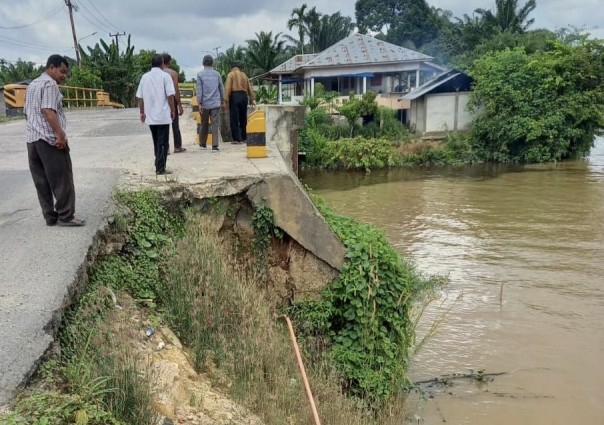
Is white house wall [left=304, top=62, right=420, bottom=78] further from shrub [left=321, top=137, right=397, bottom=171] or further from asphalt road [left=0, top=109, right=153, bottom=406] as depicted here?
asphalt road [left=0, top=109, right=153, bottom=406]

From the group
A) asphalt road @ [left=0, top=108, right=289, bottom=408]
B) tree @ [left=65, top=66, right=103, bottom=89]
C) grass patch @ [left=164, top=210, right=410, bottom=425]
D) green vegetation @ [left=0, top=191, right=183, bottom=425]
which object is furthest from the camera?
tree @ [left=65, top=66, right=103, bottom=89]

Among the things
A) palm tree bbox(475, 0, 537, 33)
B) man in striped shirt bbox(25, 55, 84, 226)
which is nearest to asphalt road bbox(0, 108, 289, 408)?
man in striped shirt bbox(25, 55, 84, 226)

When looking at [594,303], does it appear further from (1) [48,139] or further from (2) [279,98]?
(2) [279,98]

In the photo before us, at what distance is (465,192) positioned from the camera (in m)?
21.9

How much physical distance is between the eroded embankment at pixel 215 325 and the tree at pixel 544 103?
25.0m

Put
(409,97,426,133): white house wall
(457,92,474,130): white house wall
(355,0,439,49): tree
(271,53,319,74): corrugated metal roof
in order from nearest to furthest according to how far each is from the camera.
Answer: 1. (457,92,474,130): white house wall
2. (409,97,426,133): white house wall
3. (271,53,319,74): corrugated metal roof
4. (355,0,439,49): tree

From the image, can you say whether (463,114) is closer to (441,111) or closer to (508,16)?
(441,111)

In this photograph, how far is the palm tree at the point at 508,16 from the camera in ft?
143

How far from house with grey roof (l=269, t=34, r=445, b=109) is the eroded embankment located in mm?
29666

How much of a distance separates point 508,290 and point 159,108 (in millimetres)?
7741

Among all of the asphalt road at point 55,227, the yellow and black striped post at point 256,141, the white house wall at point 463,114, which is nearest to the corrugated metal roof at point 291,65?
the white house wall at point 463,114

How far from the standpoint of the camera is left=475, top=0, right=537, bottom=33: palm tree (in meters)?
43.4

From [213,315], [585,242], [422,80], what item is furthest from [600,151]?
[213,315]

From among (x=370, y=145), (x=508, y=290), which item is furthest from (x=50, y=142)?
(x=370, y=145)
